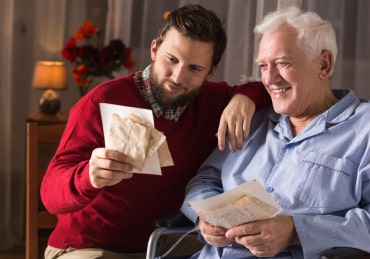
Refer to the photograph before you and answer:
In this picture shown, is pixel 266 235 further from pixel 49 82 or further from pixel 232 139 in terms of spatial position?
pixel 49 82

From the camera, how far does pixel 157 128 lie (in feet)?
7.02

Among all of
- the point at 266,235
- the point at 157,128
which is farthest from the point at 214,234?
the point at 157,128

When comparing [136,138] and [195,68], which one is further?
[195,68]

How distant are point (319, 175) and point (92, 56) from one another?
190 centimetres

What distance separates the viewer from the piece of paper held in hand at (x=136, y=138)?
1.70 meters

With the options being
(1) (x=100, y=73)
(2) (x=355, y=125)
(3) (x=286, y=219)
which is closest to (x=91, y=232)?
(3) (x=286, y=219)

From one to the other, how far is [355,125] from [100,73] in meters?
1.86

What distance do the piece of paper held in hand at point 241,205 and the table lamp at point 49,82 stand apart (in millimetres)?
2020

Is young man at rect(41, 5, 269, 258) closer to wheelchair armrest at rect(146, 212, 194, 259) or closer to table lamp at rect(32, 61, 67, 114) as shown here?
wheelchair armrest at rect(146, 212, 194, 259)

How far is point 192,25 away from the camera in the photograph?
2088 millimetres

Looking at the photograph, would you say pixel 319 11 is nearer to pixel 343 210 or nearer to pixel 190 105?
pixel 190 105

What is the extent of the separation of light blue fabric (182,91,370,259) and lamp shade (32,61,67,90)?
169 cm

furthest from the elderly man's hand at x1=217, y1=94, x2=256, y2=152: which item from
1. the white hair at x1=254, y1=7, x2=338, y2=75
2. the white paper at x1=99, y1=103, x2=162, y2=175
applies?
the white paper at x1=99, y1=103, x2=162, y2=175

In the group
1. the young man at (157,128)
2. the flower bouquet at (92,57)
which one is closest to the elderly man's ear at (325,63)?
the young man at (157,128)
